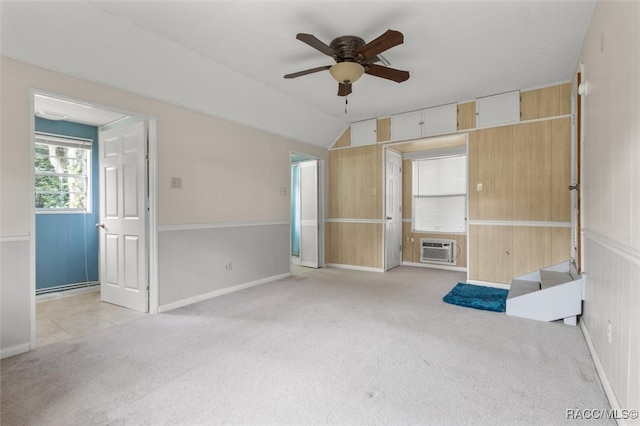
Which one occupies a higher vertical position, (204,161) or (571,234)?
(204,161)

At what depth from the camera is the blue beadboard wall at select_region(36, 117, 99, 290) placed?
413 cm

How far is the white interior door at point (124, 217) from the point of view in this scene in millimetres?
3537

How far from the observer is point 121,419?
1724 mm

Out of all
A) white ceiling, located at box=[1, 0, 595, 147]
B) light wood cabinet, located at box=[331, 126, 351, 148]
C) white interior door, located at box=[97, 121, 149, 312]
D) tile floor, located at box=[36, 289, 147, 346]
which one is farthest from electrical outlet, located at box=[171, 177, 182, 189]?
light wood cabinet, located at box=[331, 126, 351, 148]

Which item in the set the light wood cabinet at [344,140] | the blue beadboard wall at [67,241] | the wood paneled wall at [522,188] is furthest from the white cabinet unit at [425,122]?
the blue beadboard wall at [67,241]

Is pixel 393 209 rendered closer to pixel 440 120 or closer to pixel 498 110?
pixel 440 120

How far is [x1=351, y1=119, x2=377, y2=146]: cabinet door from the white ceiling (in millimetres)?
1418

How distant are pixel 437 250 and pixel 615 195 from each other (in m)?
4.33

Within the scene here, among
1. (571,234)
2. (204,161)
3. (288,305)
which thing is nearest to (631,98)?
(571,234)

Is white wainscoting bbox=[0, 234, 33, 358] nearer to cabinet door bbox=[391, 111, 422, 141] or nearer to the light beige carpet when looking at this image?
the light beige carpet

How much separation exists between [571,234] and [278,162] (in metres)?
4.31

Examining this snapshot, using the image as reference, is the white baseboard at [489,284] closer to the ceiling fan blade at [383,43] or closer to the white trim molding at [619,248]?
the white trim molding at [619,248]

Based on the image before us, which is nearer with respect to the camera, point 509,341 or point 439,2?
point 439,2

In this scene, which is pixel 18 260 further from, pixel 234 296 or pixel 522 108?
pixel 522 108
